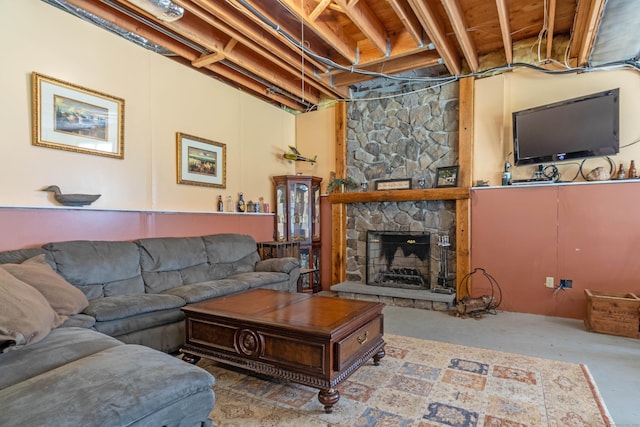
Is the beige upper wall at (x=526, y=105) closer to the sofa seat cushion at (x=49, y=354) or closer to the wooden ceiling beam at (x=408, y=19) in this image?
the wooden ceiling beam at (x=408, y=19)

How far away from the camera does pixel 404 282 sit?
15.6 ft

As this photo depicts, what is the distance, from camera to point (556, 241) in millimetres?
3795

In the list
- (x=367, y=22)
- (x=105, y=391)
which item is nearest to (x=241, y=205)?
(x=367, y=22)

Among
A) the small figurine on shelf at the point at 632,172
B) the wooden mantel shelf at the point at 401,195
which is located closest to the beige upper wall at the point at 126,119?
the wooden mantel shelf at the point at 401,195

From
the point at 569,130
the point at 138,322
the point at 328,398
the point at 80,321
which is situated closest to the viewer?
the point at 328,398

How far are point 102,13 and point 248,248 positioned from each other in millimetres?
2793

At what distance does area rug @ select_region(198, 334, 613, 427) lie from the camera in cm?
184

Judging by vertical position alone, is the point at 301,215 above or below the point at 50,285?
above

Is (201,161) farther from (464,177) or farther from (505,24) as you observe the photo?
(505,24)

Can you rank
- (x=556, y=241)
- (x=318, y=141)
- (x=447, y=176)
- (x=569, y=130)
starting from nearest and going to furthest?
(x=569, y=130) < (x=556, y=241) < (x=447, y=176) < (x=318, y=141)

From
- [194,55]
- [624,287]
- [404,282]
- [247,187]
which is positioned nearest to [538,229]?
[624,287]

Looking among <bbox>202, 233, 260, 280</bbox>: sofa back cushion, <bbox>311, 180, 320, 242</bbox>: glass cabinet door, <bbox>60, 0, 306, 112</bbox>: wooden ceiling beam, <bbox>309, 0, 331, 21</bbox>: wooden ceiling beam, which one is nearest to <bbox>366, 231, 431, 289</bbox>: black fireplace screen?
<bbox>311, 180, 320, 242</bbox>: glass cabinet door

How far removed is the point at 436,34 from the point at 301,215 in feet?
9.80

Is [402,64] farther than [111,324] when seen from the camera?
Yes
